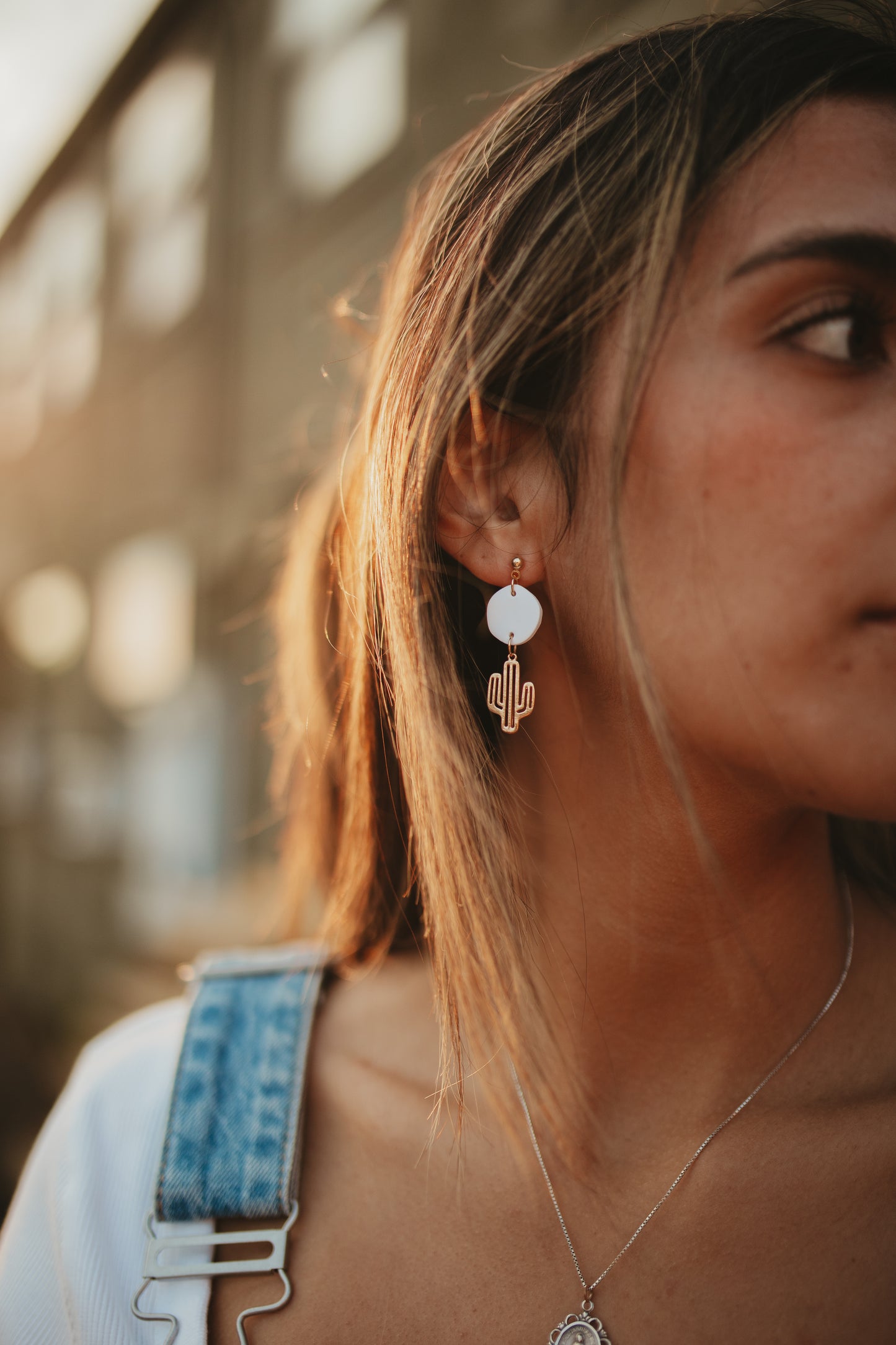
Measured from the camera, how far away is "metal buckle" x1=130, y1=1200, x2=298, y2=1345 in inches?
42.2

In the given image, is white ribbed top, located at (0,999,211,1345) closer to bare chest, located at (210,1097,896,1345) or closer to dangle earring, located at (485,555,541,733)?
bare chest, located at (210,1097,896,1345)

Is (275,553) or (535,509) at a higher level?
(535,509)

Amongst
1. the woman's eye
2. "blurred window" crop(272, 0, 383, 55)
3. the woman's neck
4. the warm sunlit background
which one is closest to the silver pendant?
the woman's neck

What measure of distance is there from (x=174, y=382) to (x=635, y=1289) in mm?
4670

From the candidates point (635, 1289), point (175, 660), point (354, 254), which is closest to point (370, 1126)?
point (635, 1289)

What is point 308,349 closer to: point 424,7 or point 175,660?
point 424,7

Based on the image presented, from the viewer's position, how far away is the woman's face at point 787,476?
88 cm

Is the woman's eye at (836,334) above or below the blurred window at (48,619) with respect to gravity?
above

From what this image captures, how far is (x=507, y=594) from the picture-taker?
42.0 inches

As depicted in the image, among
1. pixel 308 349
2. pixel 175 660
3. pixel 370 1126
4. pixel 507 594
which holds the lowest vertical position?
pixel 175 660

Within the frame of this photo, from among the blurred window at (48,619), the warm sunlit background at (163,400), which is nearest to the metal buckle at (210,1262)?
the warm sunlit background at (163,400)

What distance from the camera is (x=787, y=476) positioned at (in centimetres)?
89

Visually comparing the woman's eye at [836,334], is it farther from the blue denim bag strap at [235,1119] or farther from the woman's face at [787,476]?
the blue denim bag strap at [235,1119]

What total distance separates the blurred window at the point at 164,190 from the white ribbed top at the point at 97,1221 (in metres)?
4.05
